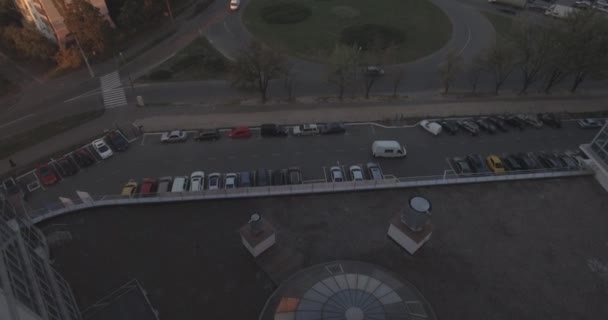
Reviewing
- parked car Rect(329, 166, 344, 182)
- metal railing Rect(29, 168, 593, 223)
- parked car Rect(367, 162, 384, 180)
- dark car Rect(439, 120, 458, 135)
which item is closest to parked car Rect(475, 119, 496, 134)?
dark car Rect(439, 120, 458, 135)

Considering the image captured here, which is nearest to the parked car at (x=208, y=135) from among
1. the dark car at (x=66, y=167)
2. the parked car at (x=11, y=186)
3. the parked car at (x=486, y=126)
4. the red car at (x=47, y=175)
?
the dark car at (x=66, y=167)

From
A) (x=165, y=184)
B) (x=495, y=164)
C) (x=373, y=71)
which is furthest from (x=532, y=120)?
(x=165, y=184)

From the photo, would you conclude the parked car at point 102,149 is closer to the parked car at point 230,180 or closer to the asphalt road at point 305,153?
the asphalt road at point 305,153

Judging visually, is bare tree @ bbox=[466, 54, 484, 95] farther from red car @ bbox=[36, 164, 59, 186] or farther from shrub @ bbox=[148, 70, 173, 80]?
red car @ bbox=[36, 164, 59, 186]

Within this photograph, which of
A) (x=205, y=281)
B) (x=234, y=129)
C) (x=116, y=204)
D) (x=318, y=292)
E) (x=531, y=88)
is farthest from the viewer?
(x=531, y=88)

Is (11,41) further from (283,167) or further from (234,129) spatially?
(283,167)

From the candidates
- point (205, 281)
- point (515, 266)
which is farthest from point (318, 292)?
point (515, 266)
